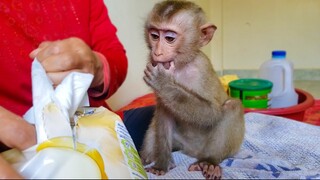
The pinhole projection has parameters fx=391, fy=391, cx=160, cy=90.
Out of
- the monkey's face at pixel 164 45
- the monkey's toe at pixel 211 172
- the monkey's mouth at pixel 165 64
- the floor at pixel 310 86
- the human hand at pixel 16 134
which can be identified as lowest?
the floor at pixel 310 86

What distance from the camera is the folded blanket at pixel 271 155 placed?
734 mm

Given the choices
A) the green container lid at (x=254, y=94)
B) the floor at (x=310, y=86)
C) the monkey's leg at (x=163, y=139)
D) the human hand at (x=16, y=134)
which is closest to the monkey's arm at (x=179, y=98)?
the monkey's leg at (x=163, y=139)

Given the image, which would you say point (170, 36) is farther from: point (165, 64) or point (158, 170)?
point (158, 170)

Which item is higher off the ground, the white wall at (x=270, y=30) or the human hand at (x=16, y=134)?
the human hand at (x=16, y=134)

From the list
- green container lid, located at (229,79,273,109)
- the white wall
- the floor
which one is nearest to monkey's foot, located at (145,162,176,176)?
green container lid, located at (229,79,273,109)

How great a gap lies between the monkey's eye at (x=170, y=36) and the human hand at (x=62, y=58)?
0.70 feet

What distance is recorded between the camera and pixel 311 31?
9.93 ft

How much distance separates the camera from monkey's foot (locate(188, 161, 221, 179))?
0.74 meters

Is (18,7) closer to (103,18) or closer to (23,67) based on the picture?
(23,67)

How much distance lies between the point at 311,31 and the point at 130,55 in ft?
6.05

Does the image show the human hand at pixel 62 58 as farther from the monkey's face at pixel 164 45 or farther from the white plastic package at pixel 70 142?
the monkey's face at pixel 164 45

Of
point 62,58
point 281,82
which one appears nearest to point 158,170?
point 62,58

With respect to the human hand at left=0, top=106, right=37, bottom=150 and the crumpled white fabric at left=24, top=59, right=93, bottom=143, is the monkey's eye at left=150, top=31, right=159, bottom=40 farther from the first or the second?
the human hand at left=0, top=106, right=37, bottom=150

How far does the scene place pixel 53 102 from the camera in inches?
22.4
